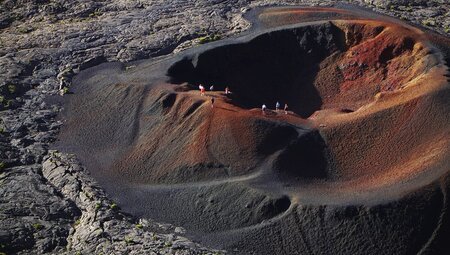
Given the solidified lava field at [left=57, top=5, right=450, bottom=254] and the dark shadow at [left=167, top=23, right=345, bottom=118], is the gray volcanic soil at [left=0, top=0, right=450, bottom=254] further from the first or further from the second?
the dark shadow at [left=167, top=23, right=345, bottom=118]

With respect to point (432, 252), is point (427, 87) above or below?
above

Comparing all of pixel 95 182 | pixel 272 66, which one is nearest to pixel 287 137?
pixel 95 182

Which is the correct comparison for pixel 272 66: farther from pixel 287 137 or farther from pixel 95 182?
pixel 95 182

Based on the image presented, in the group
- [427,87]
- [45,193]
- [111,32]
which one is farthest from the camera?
[111,32]

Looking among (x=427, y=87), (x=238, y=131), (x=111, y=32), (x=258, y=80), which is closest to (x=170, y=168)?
(x=238, y=131)

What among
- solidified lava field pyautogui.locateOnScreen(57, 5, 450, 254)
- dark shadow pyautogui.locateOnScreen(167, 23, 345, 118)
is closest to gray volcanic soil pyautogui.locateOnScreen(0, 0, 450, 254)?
solidified lava field pyautogui.locateOnScreen(57, 5, 450, 254)

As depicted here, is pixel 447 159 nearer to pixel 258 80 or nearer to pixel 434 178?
pixel 434 178

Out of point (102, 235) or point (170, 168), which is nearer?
point (102, 235)
